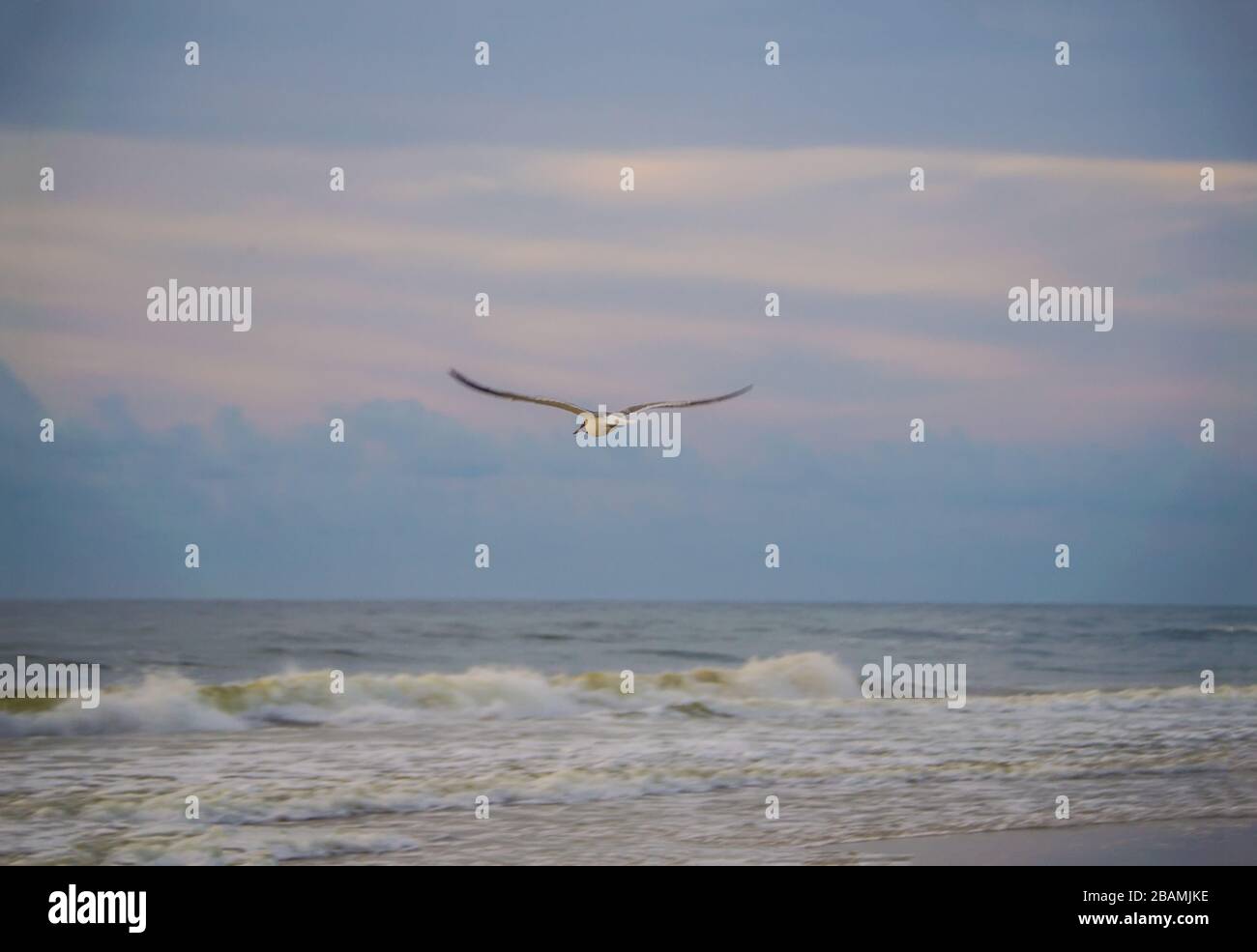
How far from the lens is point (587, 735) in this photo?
674 inches

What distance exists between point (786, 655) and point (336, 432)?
9346mm

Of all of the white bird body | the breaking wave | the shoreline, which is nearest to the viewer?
the shoreline

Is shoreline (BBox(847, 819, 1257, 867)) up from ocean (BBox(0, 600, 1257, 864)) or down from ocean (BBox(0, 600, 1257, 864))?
down

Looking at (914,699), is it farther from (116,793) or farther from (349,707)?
(116,793)

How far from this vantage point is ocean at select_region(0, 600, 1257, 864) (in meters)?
11.9

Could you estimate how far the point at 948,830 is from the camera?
1181cm

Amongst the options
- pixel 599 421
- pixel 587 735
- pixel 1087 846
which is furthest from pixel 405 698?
pixel 1087 846

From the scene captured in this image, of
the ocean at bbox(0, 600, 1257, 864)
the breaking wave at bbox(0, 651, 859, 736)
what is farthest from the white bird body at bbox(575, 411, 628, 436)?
the breaking wave at bbox(0, 651, 859, 736)

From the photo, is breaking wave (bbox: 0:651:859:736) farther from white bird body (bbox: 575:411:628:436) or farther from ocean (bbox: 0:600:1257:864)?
white bird body (bbox: 575:411:628:436)

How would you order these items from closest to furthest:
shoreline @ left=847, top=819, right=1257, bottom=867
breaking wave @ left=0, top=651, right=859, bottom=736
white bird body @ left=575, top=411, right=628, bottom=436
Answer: shoreline @ left=847, top=819, right=1257, bottom=867, white bird body @ left=575, top=411, right=628, bottom=436, breaking wave @ left=0, top=651, right=859, bottom=736

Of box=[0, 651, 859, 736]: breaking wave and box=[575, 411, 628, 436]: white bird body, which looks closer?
box=[575, 411, 628, 436]: white bird body

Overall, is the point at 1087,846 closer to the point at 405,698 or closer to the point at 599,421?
the point at 599,421

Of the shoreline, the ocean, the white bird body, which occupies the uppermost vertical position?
the white bird body
